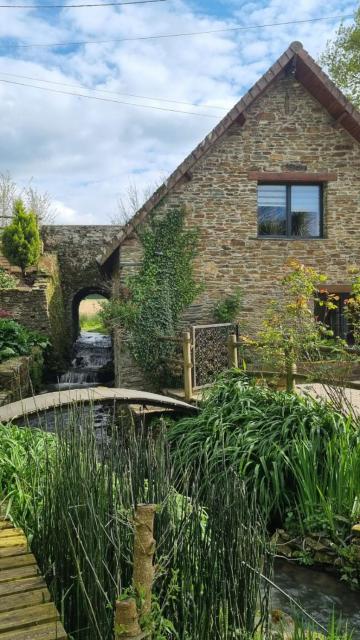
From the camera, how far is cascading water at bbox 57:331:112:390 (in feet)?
50.6

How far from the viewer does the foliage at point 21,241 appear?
16.8m

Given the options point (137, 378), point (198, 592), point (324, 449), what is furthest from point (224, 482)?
point (137, 378)

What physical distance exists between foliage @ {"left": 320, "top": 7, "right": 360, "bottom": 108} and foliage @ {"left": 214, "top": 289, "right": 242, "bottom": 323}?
47.3ft

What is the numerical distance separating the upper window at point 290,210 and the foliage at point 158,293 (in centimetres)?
183

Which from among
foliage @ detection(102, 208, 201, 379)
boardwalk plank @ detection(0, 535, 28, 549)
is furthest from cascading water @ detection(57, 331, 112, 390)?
boardwalk plank @ detection(0, 535, 28, 549)

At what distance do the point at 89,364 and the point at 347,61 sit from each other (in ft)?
54.7

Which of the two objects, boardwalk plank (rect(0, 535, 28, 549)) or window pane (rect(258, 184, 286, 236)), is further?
window pane (rect(258, 184, 286, 236))

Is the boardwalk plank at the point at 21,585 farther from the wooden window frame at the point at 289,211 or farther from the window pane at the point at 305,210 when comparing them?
the window pane at the point at 305,210

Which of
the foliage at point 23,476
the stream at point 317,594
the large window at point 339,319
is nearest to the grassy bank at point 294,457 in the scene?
the stream at point 317,594

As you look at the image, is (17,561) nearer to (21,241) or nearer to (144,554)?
(144,554)

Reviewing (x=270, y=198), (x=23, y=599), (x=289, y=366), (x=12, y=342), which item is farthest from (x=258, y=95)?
(x=23, y=599)

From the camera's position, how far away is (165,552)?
10.2ft

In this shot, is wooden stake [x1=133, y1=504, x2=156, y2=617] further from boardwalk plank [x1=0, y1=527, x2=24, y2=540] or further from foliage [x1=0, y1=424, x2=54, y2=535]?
boardwalk plank [x1=0, y1=527, x2=24, y2=540]

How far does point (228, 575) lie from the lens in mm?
2975
